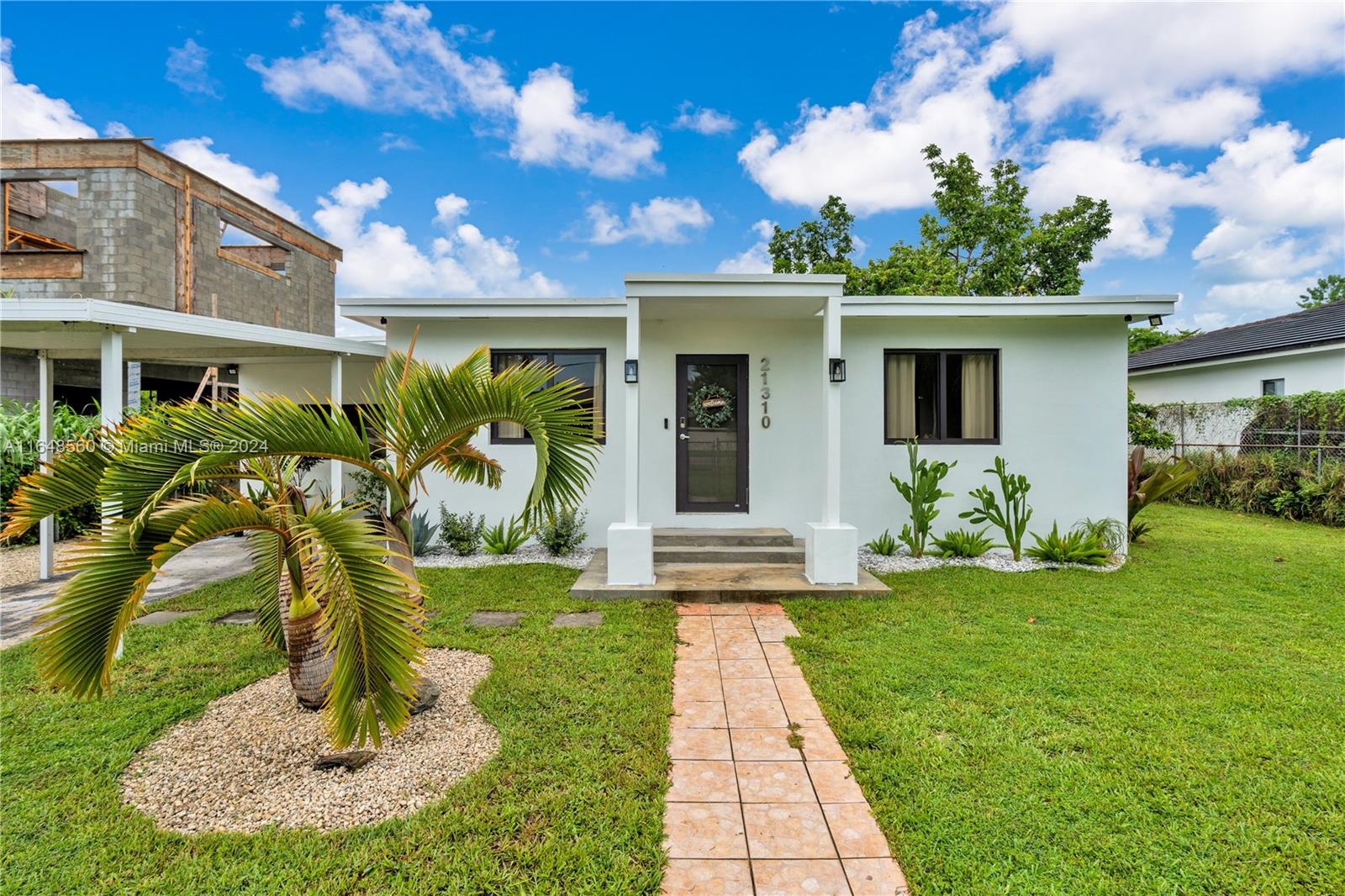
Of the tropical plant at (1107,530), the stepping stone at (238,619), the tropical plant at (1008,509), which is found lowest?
the stepping stone at (238,619)

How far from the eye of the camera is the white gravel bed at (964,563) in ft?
20.8

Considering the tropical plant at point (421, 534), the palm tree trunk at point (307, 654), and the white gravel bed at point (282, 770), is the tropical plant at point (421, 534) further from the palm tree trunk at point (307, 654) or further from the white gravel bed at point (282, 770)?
the palm tree trunk at point (307, 654)

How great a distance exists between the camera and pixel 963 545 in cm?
668

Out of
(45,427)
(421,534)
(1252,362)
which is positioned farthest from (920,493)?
(1252,362)

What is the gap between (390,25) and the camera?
339 inches

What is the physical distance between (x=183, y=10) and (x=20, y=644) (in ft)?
31.3

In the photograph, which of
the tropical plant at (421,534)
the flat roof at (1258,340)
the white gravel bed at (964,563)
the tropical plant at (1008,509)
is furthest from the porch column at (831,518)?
the flat roof at (1258,340)

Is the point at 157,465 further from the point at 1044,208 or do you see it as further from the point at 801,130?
the point at 1044,208

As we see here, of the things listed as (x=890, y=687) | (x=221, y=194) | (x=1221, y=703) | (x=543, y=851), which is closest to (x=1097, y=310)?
(x=1221, y=703)

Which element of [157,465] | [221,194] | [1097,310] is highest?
[221,194]

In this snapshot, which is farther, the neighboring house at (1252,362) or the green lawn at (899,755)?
the neighboring house at (1252,362)

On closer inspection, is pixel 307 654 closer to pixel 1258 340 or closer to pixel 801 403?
pixel 801 403

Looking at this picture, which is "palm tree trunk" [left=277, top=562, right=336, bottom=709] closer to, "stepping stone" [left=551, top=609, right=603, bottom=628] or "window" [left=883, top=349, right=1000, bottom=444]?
"stepping stone" [left=551, top=609, right=603, bottom=628]

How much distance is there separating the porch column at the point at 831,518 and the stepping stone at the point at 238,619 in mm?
5181
